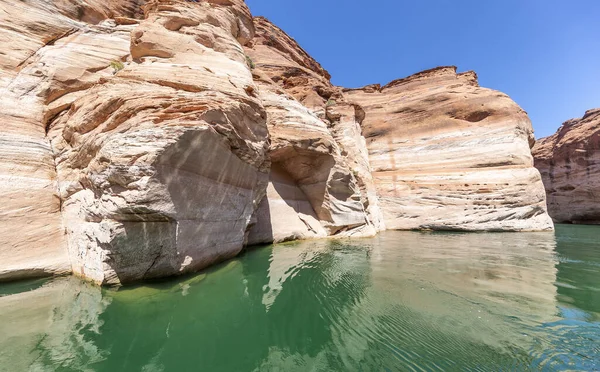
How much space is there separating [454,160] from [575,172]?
20693 mm

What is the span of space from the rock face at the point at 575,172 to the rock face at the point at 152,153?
17.4 m

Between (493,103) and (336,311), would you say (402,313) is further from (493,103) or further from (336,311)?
(493,103)

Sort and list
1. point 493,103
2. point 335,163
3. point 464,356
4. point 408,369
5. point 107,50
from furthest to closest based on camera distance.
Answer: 1. point 493,103
2. point 335,163
3. point 107,50
4. point 464,356
5. point 408,369

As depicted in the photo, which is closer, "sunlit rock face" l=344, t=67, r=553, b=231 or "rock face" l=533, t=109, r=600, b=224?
"sunlit rock face" l=344, t=67, r=553, b=231

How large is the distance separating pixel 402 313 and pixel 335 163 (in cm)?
902

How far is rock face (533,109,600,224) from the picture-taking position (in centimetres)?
2478

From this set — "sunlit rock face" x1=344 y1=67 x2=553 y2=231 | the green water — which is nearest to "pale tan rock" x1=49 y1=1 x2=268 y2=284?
the green water

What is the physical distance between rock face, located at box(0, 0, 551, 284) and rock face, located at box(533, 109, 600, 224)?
17358mm

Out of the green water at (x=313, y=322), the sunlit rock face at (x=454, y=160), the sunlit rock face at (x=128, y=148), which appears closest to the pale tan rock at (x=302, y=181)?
the sunlit rock face at (x=128, y=148)

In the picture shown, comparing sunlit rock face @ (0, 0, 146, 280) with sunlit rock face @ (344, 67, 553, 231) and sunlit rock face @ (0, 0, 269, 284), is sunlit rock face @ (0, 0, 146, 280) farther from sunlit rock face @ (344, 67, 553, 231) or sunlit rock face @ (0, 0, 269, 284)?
sunlit rock face @ (344, 67, 553, 231)

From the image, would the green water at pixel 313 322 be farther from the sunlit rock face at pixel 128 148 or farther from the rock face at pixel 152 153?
the rock face at pixel 152 153

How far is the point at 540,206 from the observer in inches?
594

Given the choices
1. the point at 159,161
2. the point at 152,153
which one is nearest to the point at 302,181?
the point at 159,161

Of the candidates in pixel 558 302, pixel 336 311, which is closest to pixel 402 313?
pixel 336 311
